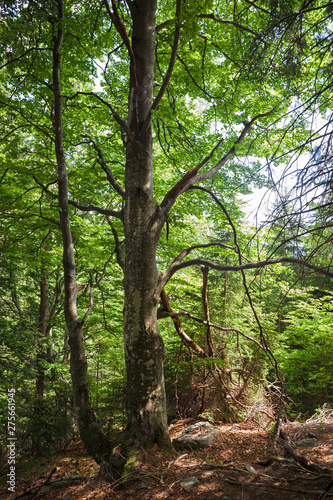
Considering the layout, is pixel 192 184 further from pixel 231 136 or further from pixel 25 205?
pixel 25 205

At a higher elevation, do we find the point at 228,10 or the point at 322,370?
the point at 228,10

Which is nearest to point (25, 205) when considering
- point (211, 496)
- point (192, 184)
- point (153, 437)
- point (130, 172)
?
point (130, 172)

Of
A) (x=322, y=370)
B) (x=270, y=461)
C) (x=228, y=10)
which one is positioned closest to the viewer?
(x=270, y=461)

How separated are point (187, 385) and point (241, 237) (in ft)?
11.6

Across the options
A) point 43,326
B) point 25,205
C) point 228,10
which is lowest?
point 43,326

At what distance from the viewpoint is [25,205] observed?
263 inches

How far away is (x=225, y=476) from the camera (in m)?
2.86

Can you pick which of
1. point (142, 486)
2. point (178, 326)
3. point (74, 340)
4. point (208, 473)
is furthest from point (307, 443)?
point (74, 340)

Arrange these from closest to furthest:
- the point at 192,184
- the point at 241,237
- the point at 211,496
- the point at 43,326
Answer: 1. the point at 211,496
2. the point at 192,184
3. the point at 241,237
4. the point at 43,326

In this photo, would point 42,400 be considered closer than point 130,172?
No

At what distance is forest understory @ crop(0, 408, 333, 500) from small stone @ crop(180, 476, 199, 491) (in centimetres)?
1

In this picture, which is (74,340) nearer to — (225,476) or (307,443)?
(225,476)

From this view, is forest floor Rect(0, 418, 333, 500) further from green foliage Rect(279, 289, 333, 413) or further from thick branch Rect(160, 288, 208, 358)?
green foliage Rect(279, 289, 333, 413)

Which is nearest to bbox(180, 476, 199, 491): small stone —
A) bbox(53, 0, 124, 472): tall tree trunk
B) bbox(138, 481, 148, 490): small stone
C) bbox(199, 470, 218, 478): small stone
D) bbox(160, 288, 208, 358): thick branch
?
bbox(199, 470, 218, 478): small stone
